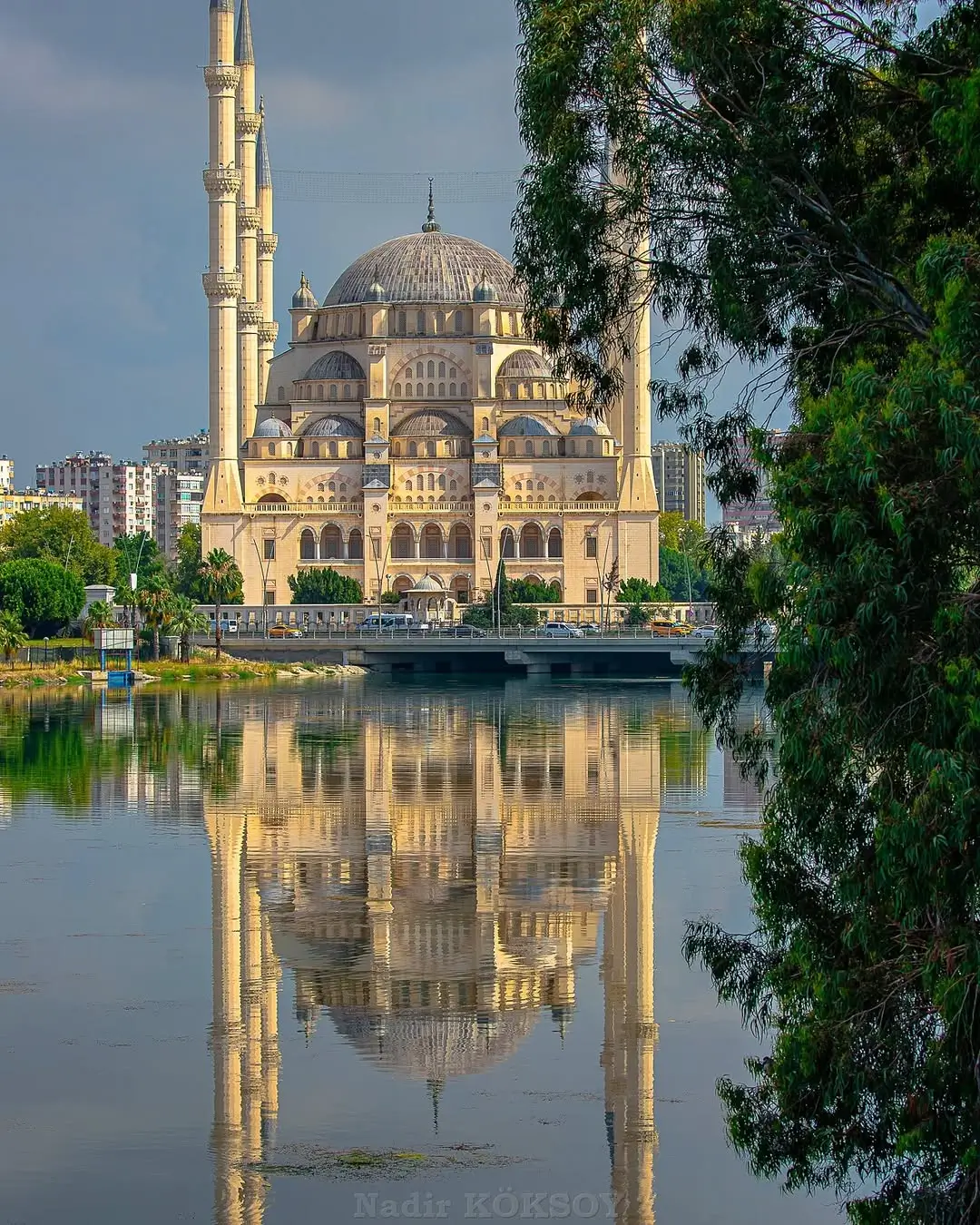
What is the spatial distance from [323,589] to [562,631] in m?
18.0

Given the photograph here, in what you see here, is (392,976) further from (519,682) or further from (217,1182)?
(519,682)

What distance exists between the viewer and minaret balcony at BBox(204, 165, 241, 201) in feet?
308

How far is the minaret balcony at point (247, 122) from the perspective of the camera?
101 metres

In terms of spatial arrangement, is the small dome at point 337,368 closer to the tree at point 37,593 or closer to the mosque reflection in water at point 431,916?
the tree at point 37,593

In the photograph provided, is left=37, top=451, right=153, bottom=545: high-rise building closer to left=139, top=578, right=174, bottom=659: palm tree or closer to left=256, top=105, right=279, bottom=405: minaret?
left=256, top=105, right=279, bottom=405: minaret

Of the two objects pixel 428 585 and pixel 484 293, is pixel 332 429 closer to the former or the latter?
pixel 484 293

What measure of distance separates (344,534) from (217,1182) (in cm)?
9301

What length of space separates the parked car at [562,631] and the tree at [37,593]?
60.2 feet

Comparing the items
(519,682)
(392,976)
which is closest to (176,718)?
(519,682)

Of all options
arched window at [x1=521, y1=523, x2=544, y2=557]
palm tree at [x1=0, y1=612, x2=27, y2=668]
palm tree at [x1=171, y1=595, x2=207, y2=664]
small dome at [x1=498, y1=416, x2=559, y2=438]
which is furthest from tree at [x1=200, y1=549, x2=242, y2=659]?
small dome at [x1=498, y1=416, x2=559, y2=438]

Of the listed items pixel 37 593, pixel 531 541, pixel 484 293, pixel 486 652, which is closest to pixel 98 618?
pixel 37 593

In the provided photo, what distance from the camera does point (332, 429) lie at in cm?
10819

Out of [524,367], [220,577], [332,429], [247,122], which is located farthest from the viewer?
[524,367]

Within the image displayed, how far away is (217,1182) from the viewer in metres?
12.7
